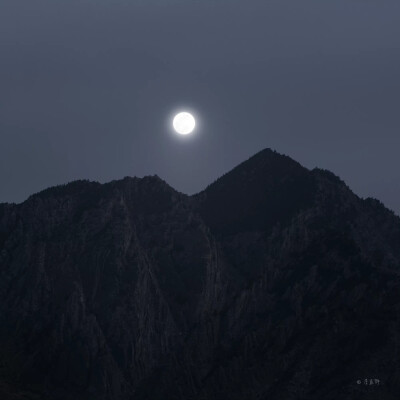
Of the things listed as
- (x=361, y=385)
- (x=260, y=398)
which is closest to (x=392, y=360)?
(x=361, y=385)

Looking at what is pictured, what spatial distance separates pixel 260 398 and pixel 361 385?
55.6 ft

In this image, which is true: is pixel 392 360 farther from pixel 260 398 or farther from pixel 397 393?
pixel 260 398

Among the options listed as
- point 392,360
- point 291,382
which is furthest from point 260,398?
point 392,360

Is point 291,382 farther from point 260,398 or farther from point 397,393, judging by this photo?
point 397,393

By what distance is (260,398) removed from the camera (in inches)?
7830

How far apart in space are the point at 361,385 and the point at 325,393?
17.9ft

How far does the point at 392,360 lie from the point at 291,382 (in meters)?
15.6

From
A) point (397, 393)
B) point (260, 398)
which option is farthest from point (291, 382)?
point (397, 393)

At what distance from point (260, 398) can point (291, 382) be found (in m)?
5.35

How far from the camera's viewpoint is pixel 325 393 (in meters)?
192

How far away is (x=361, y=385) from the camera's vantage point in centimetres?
19038

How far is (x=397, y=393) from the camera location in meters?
188

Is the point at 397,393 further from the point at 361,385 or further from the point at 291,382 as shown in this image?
the point at 291,382

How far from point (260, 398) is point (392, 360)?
819 inches
